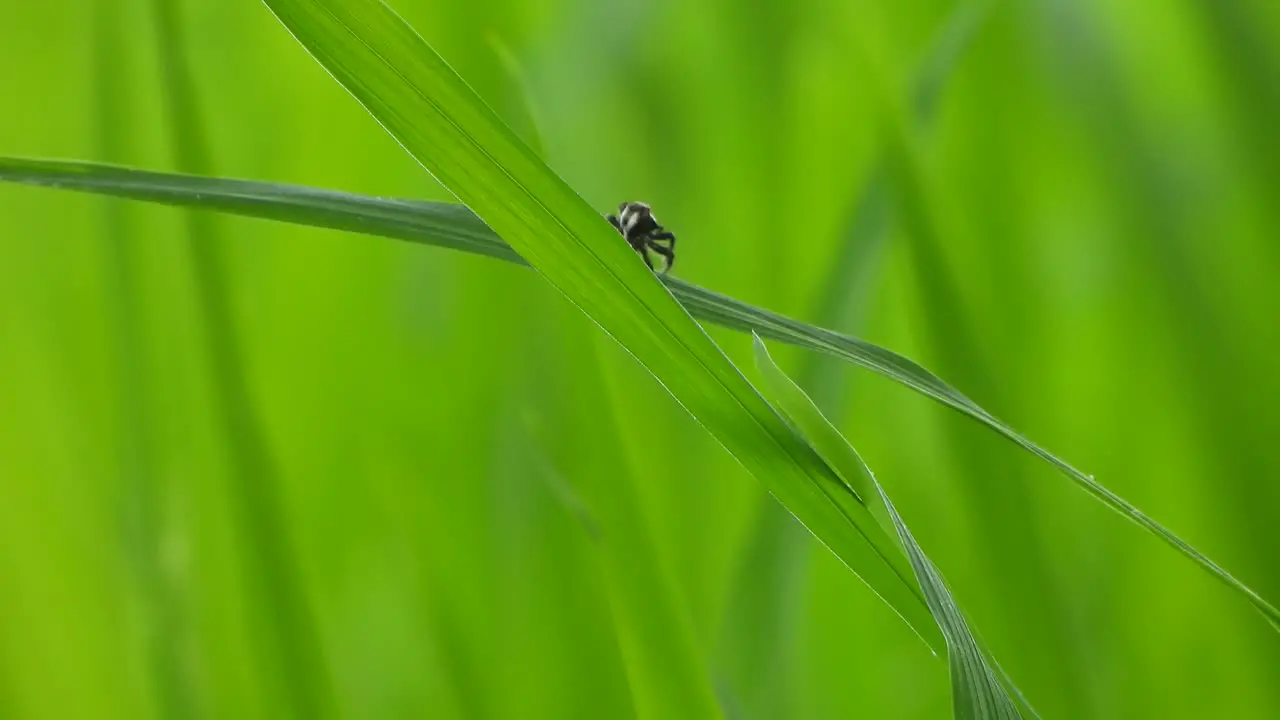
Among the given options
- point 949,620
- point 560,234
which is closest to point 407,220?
point 560,234

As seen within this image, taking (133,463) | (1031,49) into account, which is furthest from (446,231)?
(1031,49)

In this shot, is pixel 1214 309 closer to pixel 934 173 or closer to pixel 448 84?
pixel 934 173

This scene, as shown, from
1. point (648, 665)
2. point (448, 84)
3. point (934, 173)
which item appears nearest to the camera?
point (448, 84)

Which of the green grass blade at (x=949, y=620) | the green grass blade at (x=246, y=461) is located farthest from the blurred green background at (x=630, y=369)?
the green grass blade at (x=949, y=620)

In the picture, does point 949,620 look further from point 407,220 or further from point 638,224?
point 638,224

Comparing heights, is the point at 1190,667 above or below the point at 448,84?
below

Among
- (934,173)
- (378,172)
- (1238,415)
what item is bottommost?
(1238,415)
